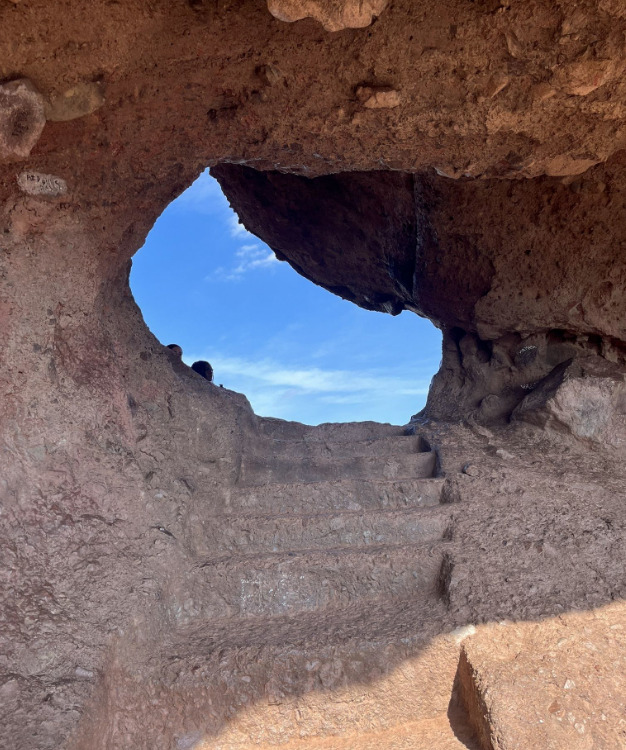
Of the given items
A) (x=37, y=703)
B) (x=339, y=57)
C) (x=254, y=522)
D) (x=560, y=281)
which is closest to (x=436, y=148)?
(x=339, y=57)

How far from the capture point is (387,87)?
2174 millimetres

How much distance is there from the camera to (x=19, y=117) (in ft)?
6.31

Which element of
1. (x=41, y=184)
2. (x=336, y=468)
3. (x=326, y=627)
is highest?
(x=41, y=184)

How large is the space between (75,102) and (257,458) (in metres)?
2.07

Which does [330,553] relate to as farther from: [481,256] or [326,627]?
[481,256]

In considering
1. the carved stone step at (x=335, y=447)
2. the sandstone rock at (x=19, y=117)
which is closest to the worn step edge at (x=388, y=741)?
the carved stone step at (x=335, y=447)

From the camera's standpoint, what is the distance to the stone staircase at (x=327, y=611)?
201 cm

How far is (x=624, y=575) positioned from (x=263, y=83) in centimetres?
236

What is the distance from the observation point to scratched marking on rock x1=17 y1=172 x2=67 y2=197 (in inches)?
88.8

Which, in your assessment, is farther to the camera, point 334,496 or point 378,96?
point 334,496

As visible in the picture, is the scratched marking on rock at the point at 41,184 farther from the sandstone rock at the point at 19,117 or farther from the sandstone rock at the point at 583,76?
the sandstone rock at the point at 583,76

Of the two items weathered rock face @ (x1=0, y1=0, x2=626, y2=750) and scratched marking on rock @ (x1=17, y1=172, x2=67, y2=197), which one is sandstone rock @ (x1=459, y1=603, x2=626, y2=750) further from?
scratched marking on rock @ (x1=17, y1=172, x2=67, y2=197)

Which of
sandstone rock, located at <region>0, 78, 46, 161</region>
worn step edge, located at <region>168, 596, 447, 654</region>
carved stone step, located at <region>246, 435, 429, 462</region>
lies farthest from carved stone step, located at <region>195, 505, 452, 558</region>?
sandstone rock, located at <region>0, 78, 46, 161</region>

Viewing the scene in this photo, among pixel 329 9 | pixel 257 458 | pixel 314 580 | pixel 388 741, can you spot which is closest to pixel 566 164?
pixel 329 9
